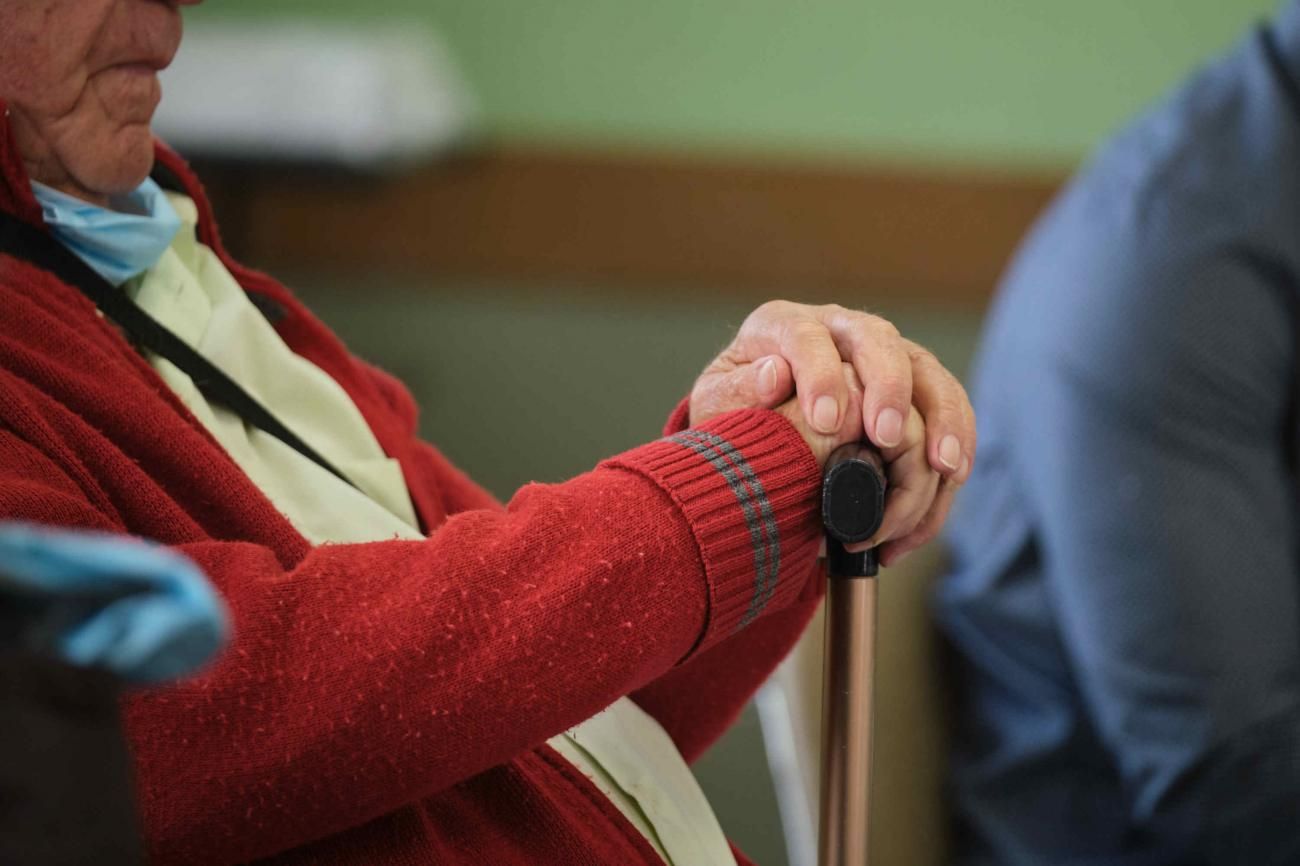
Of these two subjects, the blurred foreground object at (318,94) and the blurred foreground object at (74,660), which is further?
the blurred foreground object at (318,94)

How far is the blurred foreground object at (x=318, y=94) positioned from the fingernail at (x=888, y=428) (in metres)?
1.76

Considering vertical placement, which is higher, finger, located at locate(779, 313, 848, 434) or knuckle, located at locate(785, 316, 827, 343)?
knuckle, located at locate(785, 316, 827, 343)

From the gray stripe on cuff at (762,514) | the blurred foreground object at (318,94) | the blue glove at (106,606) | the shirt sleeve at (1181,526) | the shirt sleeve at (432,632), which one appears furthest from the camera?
the blurred foreground object at (318,94)

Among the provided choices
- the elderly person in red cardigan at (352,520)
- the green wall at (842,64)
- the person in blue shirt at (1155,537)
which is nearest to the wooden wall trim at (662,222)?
Result: the green wall at (842,64)

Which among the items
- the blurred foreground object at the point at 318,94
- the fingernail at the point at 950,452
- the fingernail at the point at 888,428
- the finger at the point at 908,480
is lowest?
the blurred foreground object at the point at 318,94

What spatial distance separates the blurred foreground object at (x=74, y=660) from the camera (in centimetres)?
33

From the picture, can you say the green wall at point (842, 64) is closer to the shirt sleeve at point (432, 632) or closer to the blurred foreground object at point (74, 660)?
the shirt sleeve at point (432, 632)

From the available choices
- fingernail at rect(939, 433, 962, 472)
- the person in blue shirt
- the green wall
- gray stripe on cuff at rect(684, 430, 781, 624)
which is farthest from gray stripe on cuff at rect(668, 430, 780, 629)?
the green wall

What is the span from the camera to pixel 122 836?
383mm

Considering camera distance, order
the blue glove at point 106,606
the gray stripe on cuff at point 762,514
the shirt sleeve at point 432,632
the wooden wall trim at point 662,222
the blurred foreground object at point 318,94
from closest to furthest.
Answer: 1. the blue glove at point 106,606
2. the shirt sleeve at point 432,632
3. the gray stripe on cuff at point 762,514
4. the blurred foreground object at point 318,94
5. the wooden wall trim at point 662,222

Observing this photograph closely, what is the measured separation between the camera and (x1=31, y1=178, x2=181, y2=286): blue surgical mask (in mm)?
717

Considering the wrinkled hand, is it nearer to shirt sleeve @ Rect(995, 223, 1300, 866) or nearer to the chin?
the chin

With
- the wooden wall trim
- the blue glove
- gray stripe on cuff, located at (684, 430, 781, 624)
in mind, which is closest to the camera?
the blue glove

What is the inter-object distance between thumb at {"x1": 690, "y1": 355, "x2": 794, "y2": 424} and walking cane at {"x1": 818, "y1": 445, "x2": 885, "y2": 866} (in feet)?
0.16
